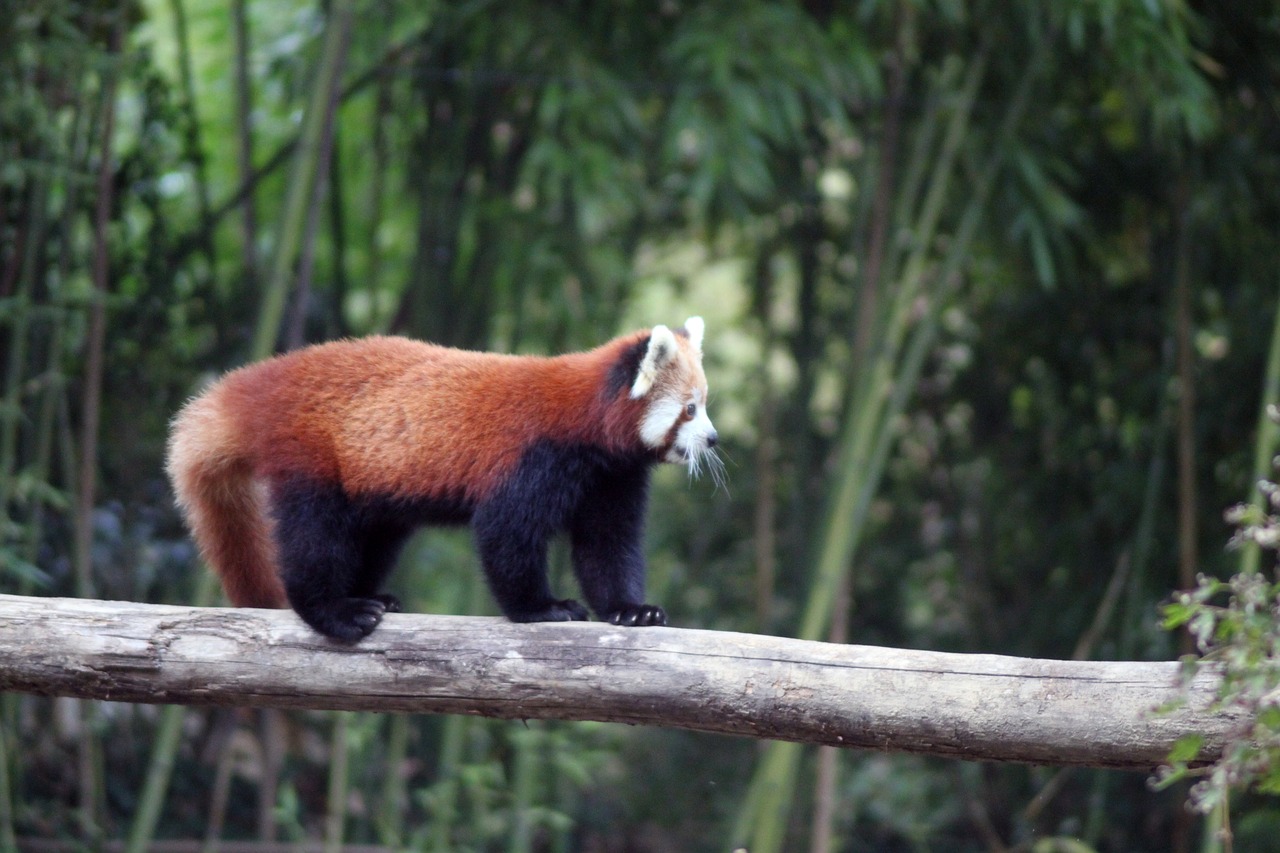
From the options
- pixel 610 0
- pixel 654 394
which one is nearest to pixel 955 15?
pixel 610 0

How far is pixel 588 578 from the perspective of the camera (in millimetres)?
2549

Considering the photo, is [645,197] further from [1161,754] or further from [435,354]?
[1161,754]

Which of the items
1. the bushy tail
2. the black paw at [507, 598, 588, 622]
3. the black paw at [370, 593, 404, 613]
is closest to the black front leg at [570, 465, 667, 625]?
the black paw at [507, 598, 588, 622]

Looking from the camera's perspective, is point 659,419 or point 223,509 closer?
point 659,419

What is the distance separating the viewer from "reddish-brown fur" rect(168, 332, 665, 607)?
2395 millimetres

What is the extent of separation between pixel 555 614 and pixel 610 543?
29cm

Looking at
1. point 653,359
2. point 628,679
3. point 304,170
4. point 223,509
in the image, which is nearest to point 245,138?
point 304,170

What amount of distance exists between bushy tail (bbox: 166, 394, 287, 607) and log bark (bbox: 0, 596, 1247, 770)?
379mm

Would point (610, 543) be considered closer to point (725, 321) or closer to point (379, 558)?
point (379, 558)

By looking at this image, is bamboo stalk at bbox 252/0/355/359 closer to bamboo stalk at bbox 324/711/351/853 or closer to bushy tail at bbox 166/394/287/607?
bushy tail at bbox 166/394/287/607

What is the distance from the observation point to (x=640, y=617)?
94.3 inches

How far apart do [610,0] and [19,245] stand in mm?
1747

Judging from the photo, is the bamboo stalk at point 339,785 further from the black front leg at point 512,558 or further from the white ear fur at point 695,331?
the white ear fur at point 695,331

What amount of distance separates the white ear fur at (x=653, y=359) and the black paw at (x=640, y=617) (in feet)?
1.38
